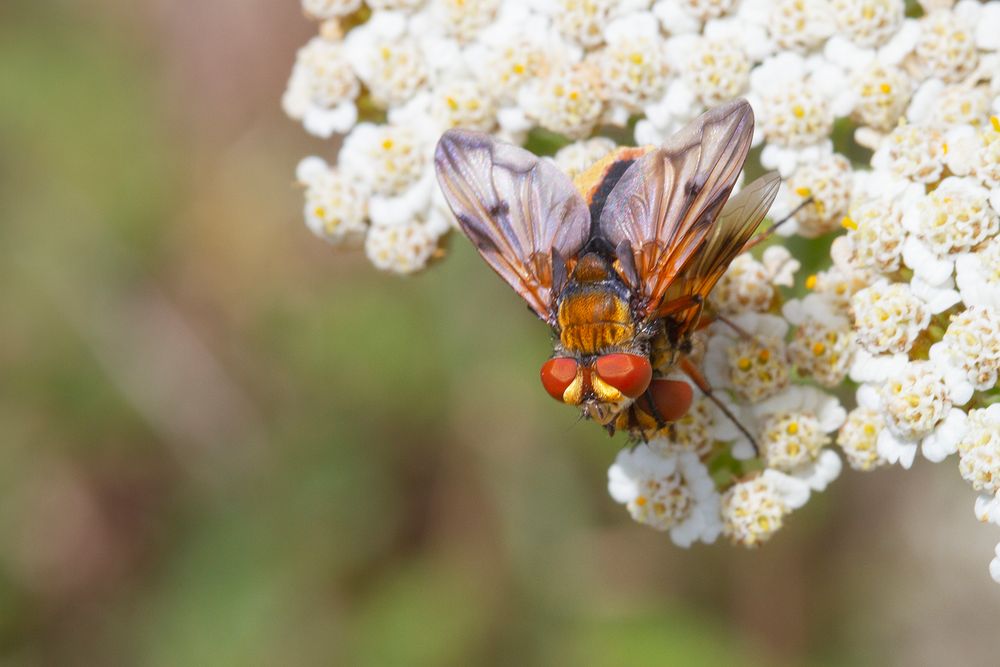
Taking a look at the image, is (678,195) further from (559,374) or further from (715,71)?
(715,71)

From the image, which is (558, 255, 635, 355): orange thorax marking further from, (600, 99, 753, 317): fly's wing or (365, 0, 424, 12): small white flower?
(365, 0, 424, 12): small white flower

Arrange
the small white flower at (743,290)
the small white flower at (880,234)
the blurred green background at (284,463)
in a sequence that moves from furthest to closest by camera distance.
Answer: the blurred green background at (284,463) < the small white flower at (743,290) < the small white flower at (880,234)

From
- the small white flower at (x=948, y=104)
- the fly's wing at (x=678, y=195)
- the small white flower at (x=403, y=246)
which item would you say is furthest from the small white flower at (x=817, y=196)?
the small white flower at (x=403, y=246)

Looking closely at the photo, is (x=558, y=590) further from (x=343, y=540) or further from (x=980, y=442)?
(x=980, y=442)

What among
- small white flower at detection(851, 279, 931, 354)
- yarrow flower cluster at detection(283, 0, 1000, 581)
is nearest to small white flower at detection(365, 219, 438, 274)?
yarrow flower cluster at detection(283, 0, 1000, 581)

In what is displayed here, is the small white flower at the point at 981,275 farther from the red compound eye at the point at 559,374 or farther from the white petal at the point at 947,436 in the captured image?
the red compound eye at the point at 559,374

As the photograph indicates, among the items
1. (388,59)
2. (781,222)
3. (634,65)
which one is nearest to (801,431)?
(781,222)
